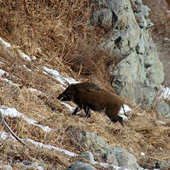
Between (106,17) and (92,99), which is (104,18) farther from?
(92,99)

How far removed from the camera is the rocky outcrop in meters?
10.5

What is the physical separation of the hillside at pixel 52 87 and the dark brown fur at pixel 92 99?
232 mm

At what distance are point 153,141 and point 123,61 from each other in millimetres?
3942

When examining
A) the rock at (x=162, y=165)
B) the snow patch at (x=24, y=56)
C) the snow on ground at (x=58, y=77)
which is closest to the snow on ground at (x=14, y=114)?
the rock at (x=162, y=165)

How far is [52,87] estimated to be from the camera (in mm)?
7574

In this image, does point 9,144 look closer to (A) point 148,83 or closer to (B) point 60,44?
(B) point 60,44

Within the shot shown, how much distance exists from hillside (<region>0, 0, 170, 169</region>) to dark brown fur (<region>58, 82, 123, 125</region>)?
23cm

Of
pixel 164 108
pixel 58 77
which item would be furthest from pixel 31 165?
pixel 164 108

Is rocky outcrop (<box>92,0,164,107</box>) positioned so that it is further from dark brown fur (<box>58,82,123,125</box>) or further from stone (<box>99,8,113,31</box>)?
dark brown fur (<box>58,82,123,125</box>)

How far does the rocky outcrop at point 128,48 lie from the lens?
1050 cm

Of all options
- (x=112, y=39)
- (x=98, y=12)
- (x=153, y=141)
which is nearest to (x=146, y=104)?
(x=112, y=39)

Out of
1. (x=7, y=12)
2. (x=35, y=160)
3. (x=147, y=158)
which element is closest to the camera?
(x=35, y=160)

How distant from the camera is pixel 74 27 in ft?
34.4

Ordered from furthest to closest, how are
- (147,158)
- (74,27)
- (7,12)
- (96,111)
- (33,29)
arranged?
(74,27)
(33,29)
(7,12)
(96,111)
(147,158)
